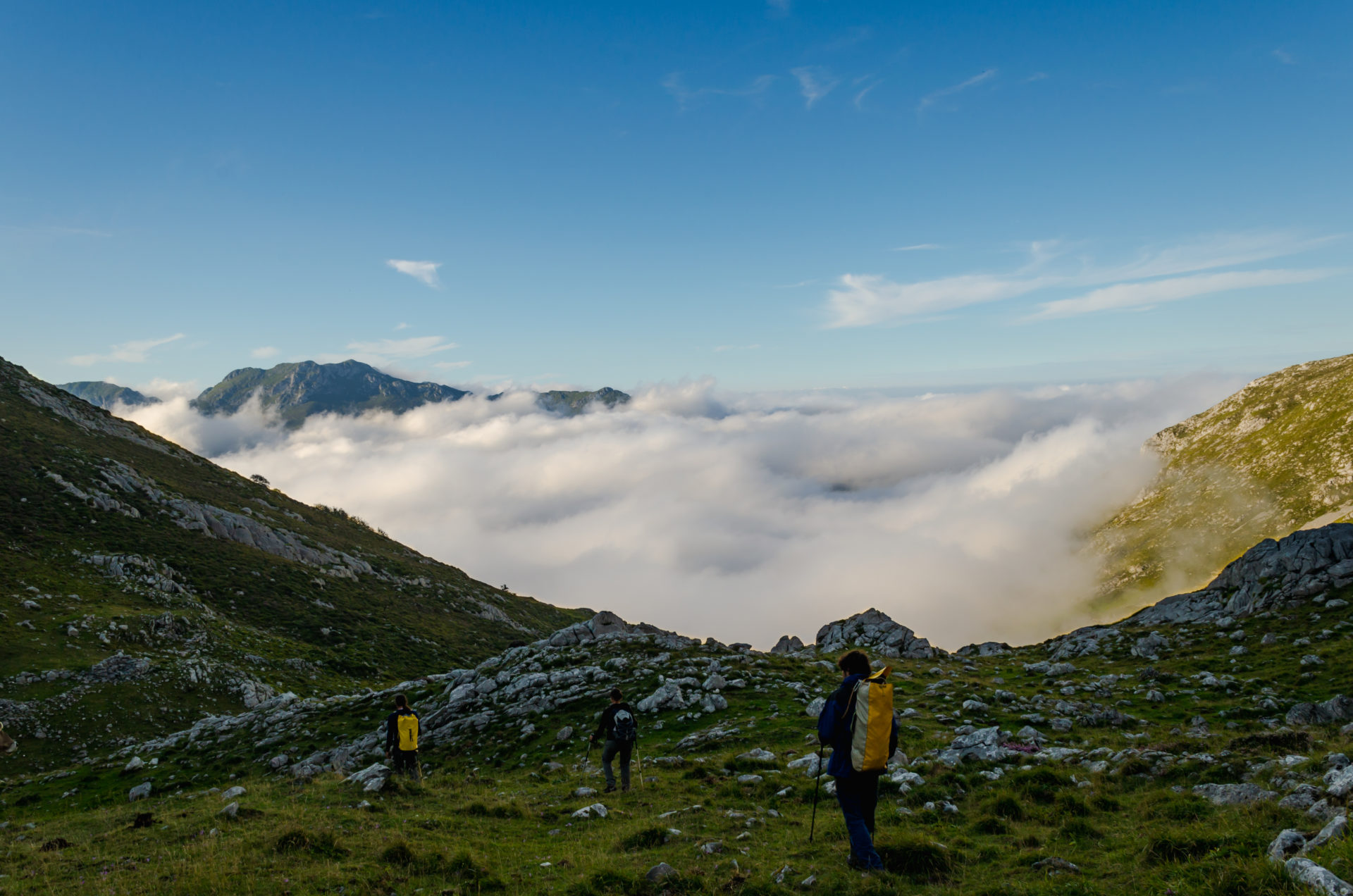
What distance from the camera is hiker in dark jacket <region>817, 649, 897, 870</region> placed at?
10031 mm

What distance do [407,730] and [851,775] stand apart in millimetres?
15502

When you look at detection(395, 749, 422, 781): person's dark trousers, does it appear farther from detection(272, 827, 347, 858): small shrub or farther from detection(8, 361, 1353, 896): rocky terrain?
detection(272, 827, 347, 858): small shrub

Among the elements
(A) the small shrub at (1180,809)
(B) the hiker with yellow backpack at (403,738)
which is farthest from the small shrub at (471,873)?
(A) the small shrub at (1180,809)

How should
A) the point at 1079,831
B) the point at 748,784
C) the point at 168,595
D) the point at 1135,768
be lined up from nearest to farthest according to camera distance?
the point at 1079,831 → the point at 1135,768 → the point at 748,784 → the point at 168,595

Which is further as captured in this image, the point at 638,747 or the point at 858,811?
the point at 638,747

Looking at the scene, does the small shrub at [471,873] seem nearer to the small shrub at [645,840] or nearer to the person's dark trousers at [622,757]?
the small shrub at [645,840]

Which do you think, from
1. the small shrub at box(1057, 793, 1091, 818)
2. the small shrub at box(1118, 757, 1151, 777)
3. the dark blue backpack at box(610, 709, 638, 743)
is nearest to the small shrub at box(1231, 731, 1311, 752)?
the small shrub at box(1118, 757, 1151, 777)

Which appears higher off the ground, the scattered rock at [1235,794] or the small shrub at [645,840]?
the scattered rock at [1235,794]

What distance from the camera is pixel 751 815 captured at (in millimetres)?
14219

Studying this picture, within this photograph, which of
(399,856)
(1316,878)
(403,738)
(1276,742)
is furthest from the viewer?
(403,738)

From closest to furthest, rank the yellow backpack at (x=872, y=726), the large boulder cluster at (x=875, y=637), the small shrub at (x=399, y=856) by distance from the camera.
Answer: the yellow backpack at (x=872, y=726) < the small shrub at (x=399, y=856) < the large boulder cluster at (x=875, y=637)

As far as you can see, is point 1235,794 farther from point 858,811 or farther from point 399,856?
point 399,856

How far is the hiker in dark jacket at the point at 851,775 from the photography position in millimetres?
10031

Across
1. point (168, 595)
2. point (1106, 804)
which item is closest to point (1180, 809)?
point (1106, 804)
